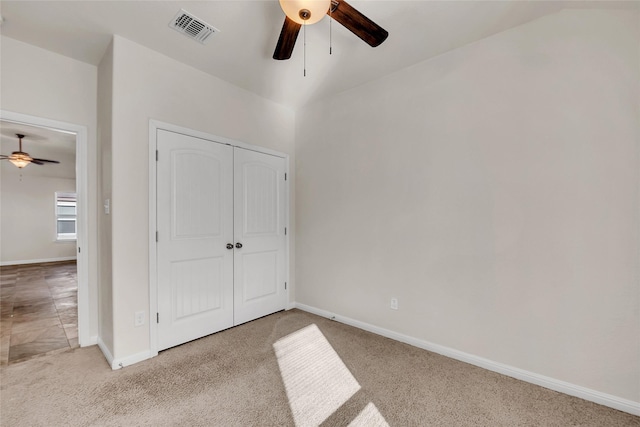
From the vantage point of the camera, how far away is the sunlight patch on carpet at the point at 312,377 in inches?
69.1

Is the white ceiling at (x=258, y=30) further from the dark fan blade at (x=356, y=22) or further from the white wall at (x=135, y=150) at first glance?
the dark fan blade at (x=356, y=22)

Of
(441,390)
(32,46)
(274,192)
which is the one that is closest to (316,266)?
(274,192)

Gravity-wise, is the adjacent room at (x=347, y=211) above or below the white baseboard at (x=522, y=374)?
above

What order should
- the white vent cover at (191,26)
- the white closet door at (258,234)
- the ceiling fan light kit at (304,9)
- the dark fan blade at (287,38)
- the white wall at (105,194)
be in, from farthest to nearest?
the white closet door at (258,234)
the white wall at (105,194)
the white vent cover at (191,26)
the dark fan blade at (287,38)
the ceiling fan light kit at (304,9)

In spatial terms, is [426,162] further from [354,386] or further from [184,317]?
[184,317]

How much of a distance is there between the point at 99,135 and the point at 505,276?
381 cm

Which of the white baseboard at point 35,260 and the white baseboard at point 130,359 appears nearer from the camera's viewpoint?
the white baseboard at point 130,359

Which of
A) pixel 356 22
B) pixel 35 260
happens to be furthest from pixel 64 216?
pixel 356 22

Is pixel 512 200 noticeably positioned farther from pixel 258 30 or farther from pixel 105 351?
pixel 105 351

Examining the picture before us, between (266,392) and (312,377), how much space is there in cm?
36

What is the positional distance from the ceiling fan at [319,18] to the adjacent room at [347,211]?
2cm

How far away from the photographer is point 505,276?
2.19m

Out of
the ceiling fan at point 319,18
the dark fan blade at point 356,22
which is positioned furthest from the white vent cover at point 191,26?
the dark fan blade at point 356,22

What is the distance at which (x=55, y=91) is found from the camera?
8.10 ft
